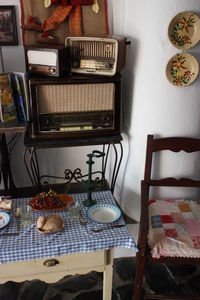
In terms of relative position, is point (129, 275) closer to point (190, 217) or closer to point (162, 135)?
point (190, 217)

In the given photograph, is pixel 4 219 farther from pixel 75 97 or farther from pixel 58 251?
pixel 75 97

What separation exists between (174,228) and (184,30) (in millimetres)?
937

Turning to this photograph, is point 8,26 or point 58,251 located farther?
point 8,26

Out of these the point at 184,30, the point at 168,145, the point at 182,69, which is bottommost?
the point at 168,145

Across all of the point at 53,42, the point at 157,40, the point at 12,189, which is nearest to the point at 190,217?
the point at 157,40

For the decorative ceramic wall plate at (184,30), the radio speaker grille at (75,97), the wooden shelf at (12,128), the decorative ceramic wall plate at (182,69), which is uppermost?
the decorative ceramic wall plate at (184,30)

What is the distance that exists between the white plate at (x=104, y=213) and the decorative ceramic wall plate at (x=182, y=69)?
0.68 m

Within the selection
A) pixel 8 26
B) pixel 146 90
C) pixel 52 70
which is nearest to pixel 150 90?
pixel 146 90

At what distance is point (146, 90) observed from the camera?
1487 millimetres

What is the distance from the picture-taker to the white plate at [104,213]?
1.46 meters

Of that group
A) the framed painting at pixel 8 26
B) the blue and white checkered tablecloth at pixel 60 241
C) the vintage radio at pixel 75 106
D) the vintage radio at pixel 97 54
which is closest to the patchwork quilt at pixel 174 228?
the blue and white checkered tablecloth at pixel 60 241

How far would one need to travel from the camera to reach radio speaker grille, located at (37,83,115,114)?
1410mm

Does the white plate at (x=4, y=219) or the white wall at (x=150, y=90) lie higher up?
the white wall at (x=150, y=90)

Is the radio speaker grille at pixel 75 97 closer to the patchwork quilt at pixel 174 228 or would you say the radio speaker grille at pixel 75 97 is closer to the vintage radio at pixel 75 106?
the vintage radio at pixel 75 106
